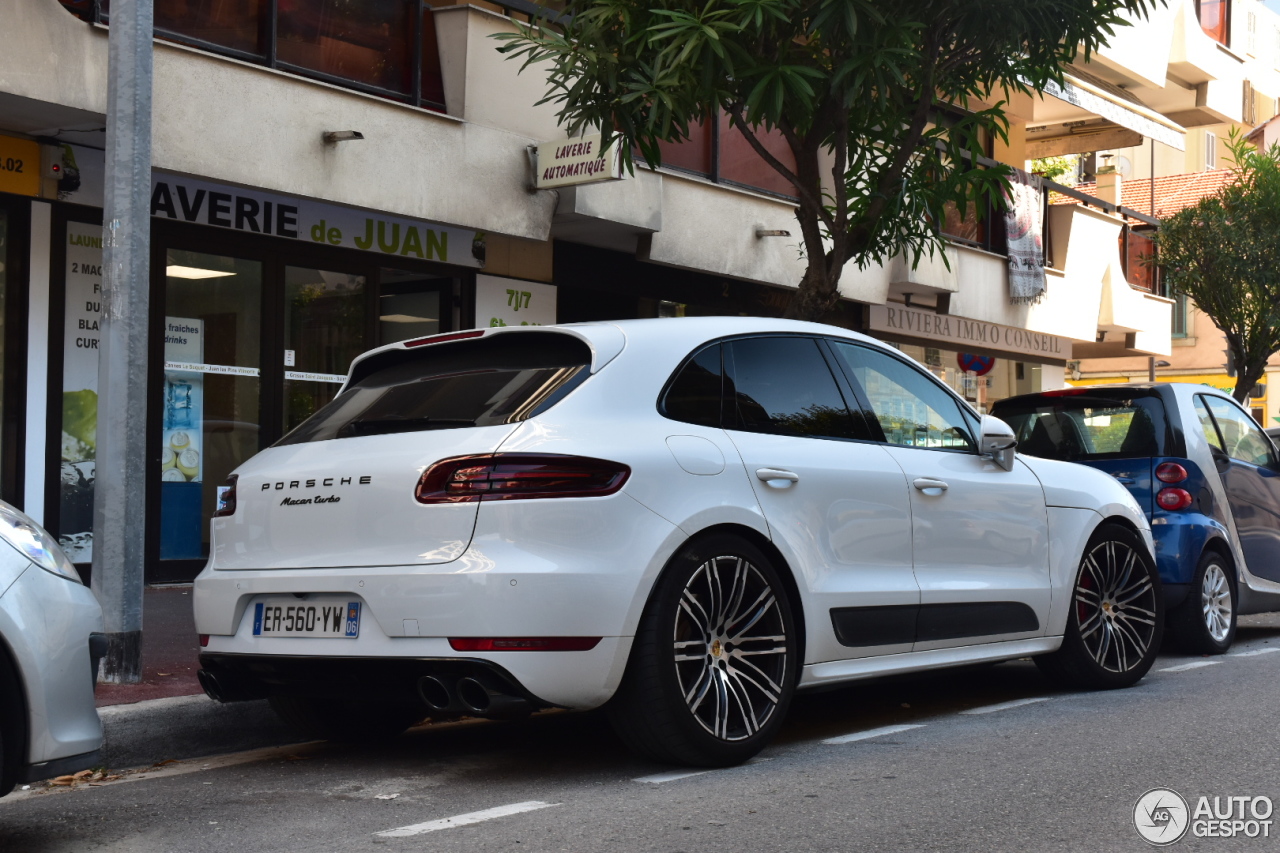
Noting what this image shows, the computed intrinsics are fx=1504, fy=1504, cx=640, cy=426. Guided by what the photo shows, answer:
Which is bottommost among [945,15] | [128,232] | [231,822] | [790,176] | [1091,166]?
[231,822]

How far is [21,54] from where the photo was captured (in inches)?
370

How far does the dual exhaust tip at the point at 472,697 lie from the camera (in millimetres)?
4773

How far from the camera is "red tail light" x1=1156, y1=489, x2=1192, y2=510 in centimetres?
916

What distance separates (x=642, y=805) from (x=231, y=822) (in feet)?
4.17

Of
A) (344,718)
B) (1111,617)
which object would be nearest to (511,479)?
(344,718)

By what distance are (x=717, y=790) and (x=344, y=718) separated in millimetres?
1845

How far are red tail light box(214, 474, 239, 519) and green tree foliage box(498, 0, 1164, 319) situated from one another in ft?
14.3

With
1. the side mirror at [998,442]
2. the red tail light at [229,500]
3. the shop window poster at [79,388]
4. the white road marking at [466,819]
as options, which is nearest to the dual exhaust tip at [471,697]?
the white road marking at [466,819]

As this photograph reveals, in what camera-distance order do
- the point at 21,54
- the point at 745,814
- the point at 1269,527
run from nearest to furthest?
1. the point at 745,814
2. the point at 21,54
3. the point at 1269,527

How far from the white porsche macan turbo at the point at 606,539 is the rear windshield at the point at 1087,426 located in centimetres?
319

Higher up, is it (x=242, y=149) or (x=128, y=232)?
(x=242, y=149)

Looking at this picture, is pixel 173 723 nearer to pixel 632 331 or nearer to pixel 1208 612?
pixel 632 331

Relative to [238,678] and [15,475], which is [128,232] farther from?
[15,475]

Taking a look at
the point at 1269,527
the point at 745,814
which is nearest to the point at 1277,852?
the point at 745,814
